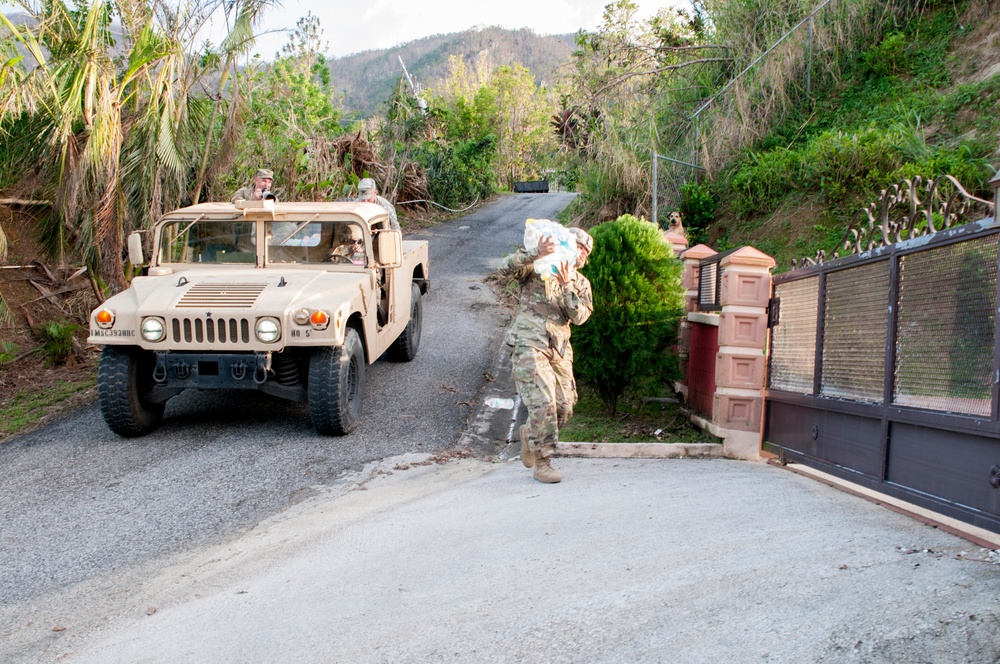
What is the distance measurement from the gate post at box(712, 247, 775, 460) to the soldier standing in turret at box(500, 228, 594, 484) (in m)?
1.45

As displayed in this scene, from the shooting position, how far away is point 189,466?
5699mm

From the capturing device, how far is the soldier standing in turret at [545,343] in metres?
5.07

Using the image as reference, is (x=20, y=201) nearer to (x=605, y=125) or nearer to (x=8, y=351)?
(x=8, y=351)

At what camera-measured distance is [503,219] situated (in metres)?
22.2

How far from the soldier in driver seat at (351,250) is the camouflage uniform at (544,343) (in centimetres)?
234

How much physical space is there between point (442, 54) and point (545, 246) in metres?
111

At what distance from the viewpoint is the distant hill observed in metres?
101

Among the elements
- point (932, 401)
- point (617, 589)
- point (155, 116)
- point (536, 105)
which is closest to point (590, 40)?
point (155, 116)

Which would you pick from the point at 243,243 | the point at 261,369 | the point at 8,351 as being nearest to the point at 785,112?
the point at 243,243

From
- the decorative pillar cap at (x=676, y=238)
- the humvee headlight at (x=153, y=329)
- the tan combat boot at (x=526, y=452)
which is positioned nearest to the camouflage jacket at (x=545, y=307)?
the tan combat boot at (x=526, y=452)

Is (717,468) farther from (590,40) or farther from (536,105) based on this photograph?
(536,105)

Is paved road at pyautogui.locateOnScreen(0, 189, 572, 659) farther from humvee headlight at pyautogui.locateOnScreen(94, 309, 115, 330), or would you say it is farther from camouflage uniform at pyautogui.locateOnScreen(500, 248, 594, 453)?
camouflage uniform at pyautogui.locateOnScreen(500, 248, 594, 453)

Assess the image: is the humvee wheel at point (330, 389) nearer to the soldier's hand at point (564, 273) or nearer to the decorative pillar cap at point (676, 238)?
the soldier's hand at point (564, 273)

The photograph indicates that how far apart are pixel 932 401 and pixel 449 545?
2366 mm
